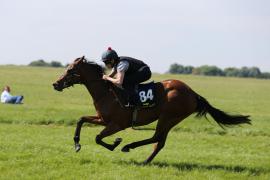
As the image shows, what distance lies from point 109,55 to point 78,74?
90 cm

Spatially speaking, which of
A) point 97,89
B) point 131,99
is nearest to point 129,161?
point 131,99

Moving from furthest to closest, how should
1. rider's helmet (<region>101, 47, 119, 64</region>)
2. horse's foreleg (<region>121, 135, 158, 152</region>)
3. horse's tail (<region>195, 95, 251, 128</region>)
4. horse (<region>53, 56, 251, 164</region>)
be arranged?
horse's tail (<region>195, 95, 251, 128</region>) < horse's foreleg (<region>121, 135, 158, 152</region>) < horse (<region>53, 56, 251, 164</region>) < rider's helmet (<region>101, 47, 119, 64</region>)

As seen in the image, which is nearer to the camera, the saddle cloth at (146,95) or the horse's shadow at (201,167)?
the horse's shadow at (201,167)

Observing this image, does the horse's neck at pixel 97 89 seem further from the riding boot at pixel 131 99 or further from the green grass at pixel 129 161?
the green grass at pixel 129 161

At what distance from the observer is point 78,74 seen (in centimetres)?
1147

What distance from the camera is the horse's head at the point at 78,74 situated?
11312 mm

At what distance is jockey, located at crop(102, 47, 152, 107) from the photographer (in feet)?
36.2

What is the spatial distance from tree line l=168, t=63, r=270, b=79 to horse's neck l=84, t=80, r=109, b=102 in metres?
165

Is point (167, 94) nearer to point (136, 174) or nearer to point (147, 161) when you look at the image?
point (147, 161)

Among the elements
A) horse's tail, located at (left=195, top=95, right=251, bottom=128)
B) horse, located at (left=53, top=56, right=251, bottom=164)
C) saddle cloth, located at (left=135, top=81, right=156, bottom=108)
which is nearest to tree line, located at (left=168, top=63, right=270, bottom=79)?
horse's tail, located at (left=195, top=95, right=251, bottom=128)

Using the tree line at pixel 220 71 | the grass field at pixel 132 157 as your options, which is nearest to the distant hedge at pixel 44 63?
the tree line at pixel 220 71

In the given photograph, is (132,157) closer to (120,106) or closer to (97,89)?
(120,106)

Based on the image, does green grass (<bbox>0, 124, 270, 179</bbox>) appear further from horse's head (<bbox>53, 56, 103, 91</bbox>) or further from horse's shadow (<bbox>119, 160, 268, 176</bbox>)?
horse's head (<bbox>53, 56, 103, 91</bbox>)

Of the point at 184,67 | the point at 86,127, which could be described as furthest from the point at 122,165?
the point at 184,67
